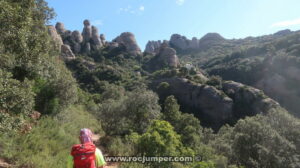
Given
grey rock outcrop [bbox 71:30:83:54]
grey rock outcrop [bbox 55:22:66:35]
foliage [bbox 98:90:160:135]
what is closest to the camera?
foliage [bbox 98:90:160:135]

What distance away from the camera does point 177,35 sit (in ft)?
421

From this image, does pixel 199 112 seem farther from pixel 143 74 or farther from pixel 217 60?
pixel 217 60

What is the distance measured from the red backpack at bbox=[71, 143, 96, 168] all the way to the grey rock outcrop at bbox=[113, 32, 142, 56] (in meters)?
85.7

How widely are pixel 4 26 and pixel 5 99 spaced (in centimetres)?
233

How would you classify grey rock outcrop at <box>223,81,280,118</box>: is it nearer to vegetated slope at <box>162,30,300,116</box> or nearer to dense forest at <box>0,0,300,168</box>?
dense forest at <box>0,0,300,168</box>

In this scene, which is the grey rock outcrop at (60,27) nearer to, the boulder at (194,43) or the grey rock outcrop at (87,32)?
the grey rock outcrop at (87,32)

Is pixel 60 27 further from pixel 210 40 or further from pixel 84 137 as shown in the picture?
pixel 84 137

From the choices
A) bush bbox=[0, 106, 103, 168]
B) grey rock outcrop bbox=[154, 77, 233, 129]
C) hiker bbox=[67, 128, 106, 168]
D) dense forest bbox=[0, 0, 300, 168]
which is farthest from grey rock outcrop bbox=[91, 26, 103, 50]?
hiker bbox=[67, 128, 106, 168]

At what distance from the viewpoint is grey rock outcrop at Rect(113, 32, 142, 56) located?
294 feet

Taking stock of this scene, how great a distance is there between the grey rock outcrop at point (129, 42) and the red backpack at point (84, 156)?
85716 mm

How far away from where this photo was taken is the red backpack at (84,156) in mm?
3465

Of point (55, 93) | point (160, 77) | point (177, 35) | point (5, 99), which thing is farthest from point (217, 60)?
point (5, 99)

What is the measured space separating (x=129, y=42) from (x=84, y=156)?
92.8m

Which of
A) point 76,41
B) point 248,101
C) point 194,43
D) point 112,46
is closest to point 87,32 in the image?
point 76,41
